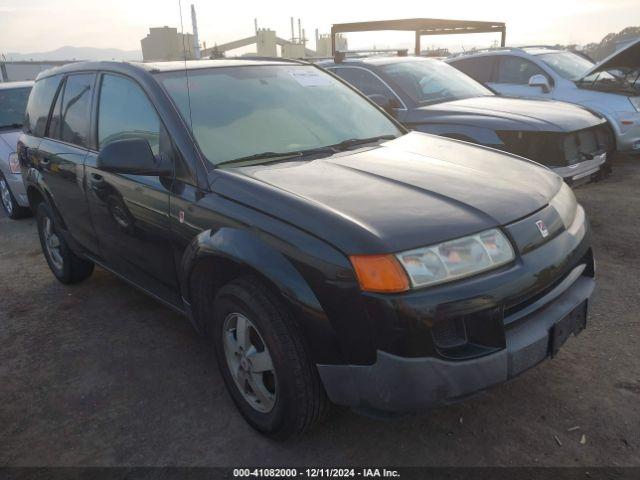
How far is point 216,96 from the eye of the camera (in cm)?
293

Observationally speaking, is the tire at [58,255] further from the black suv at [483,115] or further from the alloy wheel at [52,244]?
the black suv at [483,115]

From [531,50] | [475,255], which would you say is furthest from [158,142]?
[531,50]

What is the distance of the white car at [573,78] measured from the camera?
6.73m

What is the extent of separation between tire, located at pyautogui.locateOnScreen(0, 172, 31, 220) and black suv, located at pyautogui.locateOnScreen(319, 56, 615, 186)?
428 cm

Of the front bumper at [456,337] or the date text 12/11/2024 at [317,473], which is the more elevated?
the front bumper at [456,337]

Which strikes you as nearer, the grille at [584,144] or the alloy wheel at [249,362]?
the alloy wheel at [249,362]

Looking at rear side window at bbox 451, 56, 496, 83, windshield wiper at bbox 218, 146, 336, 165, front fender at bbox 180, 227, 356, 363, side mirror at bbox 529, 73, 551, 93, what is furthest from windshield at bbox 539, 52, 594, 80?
front fender at bbox 180, 227, 356, 363

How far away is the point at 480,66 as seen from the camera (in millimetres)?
8578

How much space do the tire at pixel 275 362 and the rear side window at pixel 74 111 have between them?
1.86m

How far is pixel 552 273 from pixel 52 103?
3.71 meters

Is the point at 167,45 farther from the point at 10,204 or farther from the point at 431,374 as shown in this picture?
the point at 10,204

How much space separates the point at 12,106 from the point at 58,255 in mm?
3890

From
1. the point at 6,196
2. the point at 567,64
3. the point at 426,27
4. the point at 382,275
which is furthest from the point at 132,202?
the point at 426,27

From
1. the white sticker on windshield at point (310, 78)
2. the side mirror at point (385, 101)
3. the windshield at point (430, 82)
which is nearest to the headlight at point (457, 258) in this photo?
the white sticker on windshield at point (310, 78)
